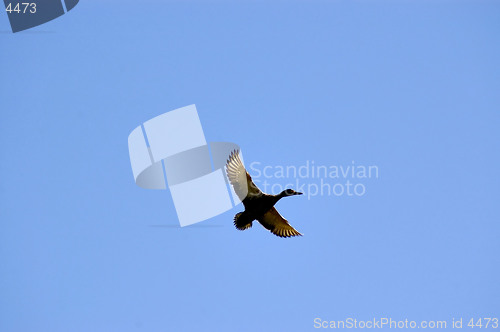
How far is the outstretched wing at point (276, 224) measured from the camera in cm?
1338

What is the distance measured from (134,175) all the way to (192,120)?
2326 mm

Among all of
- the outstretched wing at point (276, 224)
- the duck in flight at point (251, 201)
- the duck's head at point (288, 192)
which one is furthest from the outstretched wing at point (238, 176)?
the outstretched wing at point (276, 224)

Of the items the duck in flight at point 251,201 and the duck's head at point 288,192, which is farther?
the duck's head at point 288,192

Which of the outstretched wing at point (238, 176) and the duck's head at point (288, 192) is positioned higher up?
the outstretched wing at point (238, 176)

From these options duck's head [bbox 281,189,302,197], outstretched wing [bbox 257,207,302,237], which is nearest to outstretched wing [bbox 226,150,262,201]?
duck's head [bbox 281,189,302,197]

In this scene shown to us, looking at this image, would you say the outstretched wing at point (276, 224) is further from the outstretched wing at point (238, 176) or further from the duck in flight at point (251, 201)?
the outstretched wing at point (238, 176)

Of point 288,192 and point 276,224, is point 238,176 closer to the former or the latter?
point 288,192

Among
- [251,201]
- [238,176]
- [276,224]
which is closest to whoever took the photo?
[238,176]

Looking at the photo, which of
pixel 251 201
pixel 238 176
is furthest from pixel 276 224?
pixel 238 176

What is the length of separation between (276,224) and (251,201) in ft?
4.49

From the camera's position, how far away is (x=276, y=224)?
13.7m

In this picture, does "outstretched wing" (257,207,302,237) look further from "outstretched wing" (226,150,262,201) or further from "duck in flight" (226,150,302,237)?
"outstretched wing" (226,150,262,201)

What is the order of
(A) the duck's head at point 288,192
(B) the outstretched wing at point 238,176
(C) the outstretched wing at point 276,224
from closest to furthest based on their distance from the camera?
(B) the outstretched wing at point 238,176 → (A) the duck's head at point 288,192 → (C) the outstretched wing at point 276,224

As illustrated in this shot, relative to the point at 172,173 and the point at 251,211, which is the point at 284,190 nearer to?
the point at 251,211
